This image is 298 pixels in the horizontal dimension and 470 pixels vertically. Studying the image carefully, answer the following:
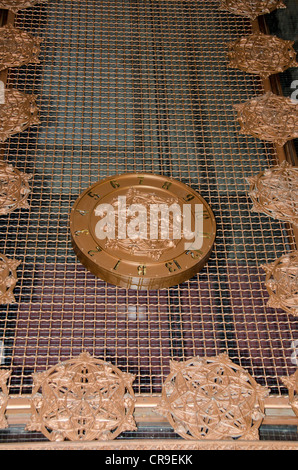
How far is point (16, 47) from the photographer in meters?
3.63

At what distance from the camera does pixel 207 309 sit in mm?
2609

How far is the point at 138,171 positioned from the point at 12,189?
2.67 ft

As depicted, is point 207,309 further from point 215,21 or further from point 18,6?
point 18,6

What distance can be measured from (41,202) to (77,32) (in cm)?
178

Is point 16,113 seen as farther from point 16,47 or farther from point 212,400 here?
point 212,400

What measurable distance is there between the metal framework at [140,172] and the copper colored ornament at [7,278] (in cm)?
5

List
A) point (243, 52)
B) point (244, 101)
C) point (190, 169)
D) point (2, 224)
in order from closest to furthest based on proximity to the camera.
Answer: point (2, 224) → point (190, 169) → point (244, 101) → point (243, 52)

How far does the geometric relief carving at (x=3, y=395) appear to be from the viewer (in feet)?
7.09

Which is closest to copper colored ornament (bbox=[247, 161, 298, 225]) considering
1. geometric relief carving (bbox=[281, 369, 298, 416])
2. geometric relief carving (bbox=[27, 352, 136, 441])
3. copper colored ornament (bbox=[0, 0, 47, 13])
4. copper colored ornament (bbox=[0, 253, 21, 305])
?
geometric relief carving (bbox=[281, 369, 298, 416])

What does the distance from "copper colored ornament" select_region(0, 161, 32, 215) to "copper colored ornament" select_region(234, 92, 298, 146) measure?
5.14ft

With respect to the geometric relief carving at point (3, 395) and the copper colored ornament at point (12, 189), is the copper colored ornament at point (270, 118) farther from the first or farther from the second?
the geometric relief carving at point (3, 395)

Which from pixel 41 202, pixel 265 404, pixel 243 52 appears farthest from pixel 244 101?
pixel 265 404

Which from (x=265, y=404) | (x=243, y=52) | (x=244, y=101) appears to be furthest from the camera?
(x=243, y=52)

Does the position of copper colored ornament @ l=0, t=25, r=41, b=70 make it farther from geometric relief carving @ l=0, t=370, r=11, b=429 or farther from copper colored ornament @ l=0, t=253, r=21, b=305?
geometric relief carving @ l=0, t=370, r=11, b=429
